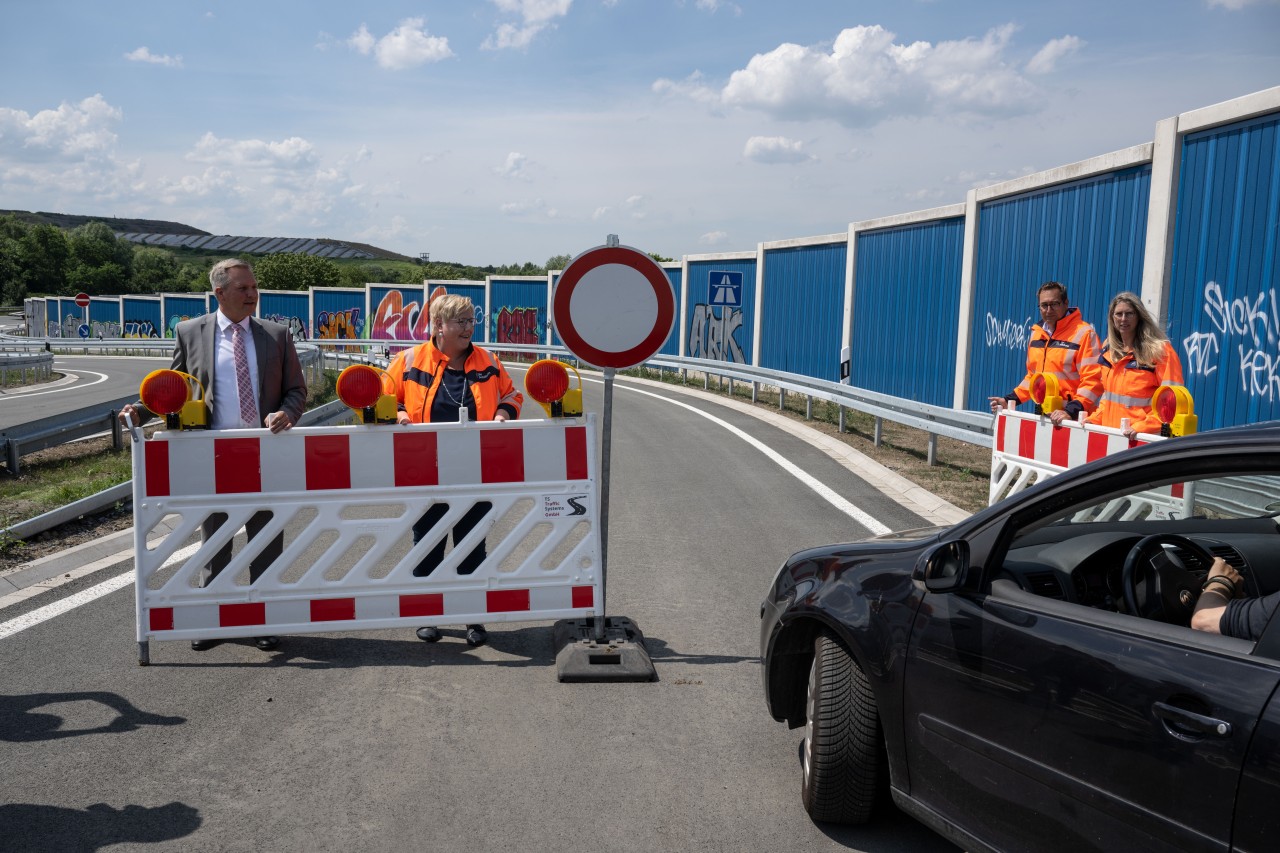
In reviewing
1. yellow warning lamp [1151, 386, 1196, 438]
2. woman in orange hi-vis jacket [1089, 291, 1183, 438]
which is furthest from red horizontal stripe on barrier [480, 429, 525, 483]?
woman in orange hi-vis jacket [1089, 291, 1183, 438]

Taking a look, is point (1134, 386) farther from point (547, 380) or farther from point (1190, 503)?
point (547, 380)

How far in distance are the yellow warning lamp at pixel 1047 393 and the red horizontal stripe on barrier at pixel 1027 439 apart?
0.50 feet

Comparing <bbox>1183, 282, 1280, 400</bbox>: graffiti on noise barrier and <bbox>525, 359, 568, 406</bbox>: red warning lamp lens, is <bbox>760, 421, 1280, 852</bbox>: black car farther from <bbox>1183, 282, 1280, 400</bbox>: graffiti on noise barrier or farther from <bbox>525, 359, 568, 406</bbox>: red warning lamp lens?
<bbox>1183, 282, 1280, 400</bbox>: graffiti on noise barrier

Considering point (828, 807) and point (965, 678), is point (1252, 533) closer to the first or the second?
point (965, 678)

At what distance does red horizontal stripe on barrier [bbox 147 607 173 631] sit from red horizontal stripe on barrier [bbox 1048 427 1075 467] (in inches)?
229

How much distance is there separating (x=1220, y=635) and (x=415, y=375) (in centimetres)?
426

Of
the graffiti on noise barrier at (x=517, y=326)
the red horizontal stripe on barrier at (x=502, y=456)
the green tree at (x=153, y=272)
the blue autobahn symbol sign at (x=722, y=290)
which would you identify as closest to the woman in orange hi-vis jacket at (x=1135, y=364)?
the red horizontal stripe on barrier at (x=502, y=456)

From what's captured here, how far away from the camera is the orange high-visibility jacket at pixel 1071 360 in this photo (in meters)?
8.15

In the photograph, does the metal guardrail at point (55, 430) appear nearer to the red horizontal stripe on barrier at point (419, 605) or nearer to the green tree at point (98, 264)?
the red horizontal stripe on barrier at point (419, 605)

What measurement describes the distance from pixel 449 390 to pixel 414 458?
52 cm

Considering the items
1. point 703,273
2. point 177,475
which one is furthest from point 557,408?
point 703,273

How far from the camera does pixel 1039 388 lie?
8062 mm

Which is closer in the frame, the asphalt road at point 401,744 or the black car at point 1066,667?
the black car at point 1066,667

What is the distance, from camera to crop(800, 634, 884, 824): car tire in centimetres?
350
